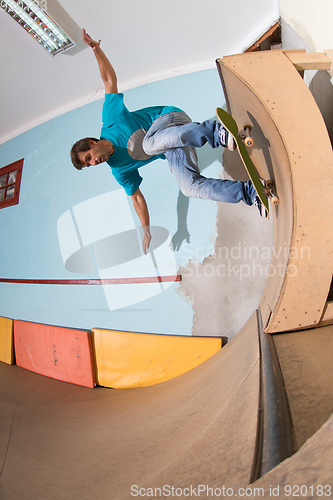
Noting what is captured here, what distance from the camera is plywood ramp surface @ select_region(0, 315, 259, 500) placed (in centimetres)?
65

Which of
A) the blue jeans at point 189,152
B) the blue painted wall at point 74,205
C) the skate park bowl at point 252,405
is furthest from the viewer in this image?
the blue painted wall at point 74,205

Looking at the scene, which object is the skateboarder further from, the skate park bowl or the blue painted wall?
the skate park bowl

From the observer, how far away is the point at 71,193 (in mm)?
2510

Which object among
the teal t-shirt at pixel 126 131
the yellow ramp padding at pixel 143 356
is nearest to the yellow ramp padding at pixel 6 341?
the yellow ramp padding at pixel 143 356

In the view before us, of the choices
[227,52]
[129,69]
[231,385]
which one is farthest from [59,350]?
[227,52]

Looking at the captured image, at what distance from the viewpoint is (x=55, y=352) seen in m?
2.54

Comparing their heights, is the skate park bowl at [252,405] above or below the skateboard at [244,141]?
below

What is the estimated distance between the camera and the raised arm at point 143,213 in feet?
7.10

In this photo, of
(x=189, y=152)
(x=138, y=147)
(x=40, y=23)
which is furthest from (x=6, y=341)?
(x=40, y=23)

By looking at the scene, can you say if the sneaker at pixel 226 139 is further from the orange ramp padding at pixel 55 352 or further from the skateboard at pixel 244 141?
the orange ramp padding at pixel 55 352

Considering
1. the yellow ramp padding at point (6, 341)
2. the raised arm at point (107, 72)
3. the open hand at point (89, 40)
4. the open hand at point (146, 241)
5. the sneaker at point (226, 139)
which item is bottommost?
the yellow ramp padding at point (6, 341)

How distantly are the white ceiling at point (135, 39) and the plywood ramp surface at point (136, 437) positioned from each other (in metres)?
2.29

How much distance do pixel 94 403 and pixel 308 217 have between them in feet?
6.83

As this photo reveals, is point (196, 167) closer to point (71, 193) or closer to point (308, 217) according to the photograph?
point (308, 217)
